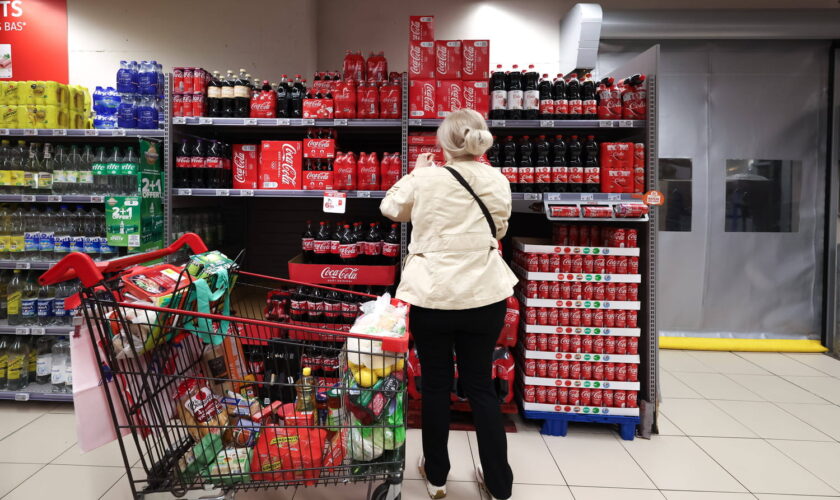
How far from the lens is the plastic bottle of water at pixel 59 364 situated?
353cm

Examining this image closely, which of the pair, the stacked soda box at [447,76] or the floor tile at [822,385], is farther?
the floor tile at [822,385]

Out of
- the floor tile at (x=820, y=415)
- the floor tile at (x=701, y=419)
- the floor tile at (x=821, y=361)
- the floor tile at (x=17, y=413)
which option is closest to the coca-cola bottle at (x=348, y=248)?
the floor tile at (x=17, y=413)

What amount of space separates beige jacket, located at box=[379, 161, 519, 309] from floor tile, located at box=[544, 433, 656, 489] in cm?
127

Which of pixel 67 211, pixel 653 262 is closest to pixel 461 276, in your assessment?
pixel 653 262

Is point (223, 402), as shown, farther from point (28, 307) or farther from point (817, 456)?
point (817, 456)

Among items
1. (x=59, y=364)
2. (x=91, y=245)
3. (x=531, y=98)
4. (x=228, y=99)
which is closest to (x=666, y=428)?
(x=531, y=98)

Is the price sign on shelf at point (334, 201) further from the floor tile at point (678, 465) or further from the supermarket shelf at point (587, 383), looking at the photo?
the floor tile at point (678, 465)

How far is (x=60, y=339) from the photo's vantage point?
12.0 feet

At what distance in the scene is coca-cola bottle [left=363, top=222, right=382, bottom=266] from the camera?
336cm

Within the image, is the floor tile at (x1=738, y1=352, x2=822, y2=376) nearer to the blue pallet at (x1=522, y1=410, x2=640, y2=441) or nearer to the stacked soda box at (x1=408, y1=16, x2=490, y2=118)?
the blue pallet at (x1=522, y1=410, x2=640, y2=441)

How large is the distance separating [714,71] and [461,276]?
483 centimetres

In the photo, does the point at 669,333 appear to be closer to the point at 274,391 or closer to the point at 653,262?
the point at 653,262

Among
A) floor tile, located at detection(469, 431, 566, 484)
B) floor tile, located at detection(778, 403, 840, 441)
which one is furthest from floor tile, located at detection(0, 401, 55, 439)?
floor tile, located at detection(778, 403, 840, 441)

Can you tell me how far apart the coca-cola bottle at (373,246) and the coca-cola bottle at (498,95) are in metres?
1.11
